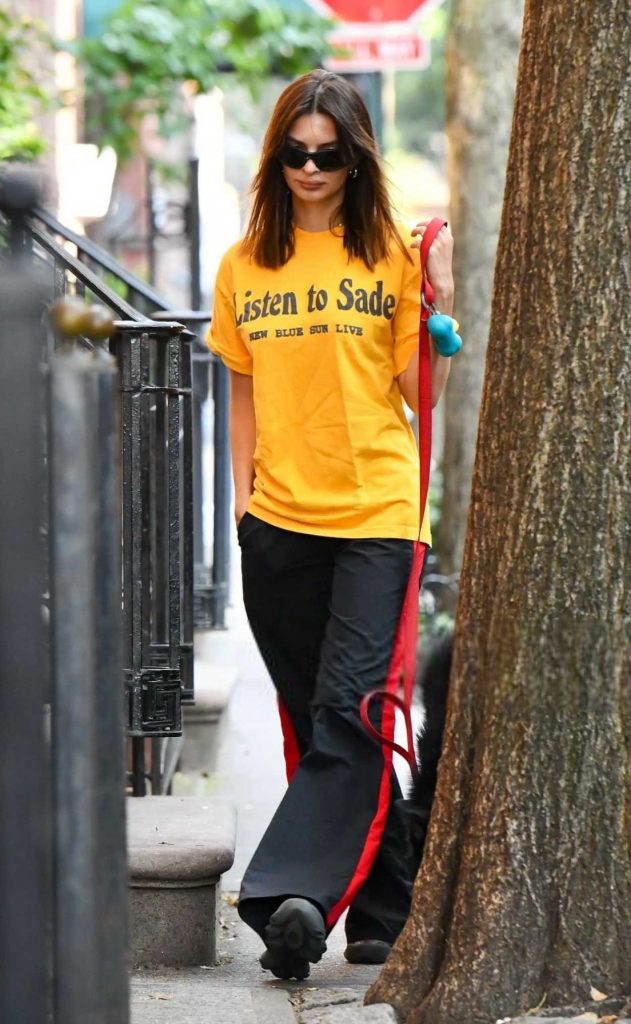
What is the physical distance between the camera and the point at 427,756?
3689 mm

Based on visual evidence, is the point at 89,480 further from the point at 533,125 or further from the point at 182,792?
the point at 182,792

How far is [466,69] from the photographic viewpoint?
33.8 ft

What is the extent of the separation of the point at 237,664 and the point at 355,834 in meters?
3.44

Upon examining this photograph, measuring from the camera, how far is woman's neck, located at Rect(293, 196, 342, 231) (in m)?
3.82

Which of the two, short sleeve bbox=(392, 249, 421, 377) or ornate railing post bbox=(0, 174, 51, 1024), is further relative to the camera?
short sleeve bbox=(392, 249, 421, 377)

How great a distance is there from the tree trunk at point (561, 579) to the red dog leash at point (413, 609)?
653 mm

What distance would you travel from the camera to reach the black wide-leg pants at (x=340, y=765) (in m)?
3.62

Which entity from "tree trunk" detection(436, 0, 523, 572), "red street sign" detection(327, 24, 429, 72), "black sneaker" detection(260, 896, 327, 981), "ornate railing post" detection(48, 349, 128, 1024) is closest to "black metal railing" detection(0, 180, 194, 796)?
"black sneaker" detection(260, 896, 327, 981)

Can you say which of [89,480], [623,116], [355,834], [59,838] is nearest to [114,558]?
[89,480]

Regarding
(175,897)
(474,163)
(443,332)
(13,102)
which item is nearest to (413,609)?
(443,332)

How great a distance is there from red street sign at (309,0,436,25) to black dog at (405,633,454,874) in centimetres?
714

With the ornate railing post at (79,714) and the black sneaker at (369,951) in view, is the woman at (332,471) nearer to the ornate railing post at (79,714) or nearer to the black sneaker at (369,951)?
the black sneaker at (369,951)

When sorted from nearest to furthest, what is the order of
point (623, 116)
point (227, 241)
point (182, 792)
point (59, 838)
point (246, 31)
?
point (59, 838)
point (623, 116)
point (182, 792)
point (246, 31)
point (227, 241)

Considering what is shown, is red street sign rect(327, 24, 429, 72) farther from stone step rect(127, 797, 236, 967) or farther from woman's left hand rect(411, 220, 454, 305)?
stone step rect(127, 797, 236, 967)
